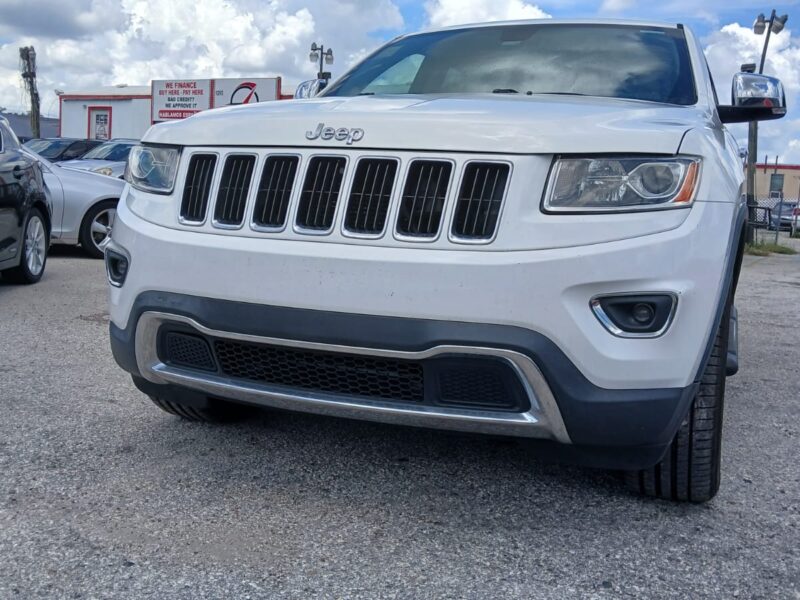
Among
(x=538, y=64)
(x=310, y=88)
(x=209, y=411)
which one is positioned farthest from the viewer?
(x=310, y=88)

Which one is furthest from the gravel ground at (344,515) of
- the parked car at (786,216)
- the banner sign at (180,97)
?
the parked car at (786,216)

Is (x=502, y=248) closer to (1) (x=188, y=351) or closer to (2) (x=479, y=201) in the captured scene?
(2) (x=479, y=201)

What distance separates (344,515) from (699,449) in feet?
3.67

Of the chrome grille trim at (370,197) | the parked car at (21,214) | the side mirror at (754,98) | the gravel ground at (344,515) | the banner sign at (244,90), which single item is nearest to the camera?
the gravel ground at (344,515)

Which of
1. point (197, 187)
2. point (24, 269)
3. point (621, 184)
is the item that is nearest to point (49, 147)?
point (24, 269)

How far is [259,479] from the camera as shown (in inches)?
122

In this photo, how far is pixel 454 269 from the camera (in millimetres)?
2443

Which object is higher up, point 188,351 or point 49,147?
point 188,351

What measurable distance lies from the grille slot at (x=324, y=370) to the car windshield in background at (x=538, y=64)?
1.49m

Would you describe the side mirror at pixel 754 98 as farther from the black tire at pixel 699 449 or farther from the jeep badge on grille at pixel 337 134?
the jeep badge on grille at pixel 337 134

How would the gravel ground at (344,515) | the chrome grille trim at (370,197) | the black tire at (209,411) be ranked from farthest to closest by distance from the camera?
the black tire at (209,411), the chrome grille trim at (370,197), the gravel ground at (344,515)

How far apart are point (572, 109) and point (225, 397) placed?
141 centimetres

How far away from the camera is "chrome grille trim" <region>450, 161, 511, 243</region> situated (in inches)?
98.0

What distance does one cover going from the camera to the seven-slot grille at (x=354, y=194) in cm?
251
